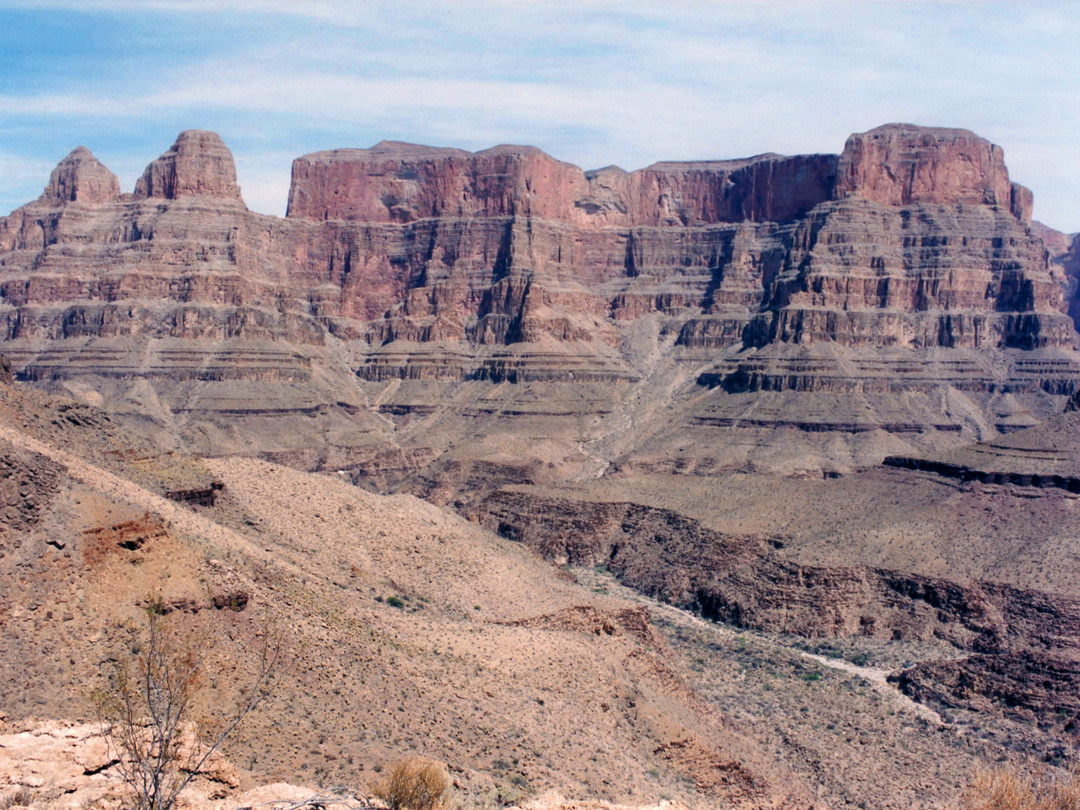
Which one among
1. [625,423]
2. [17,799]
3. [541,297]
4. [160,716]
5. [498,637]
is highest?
[541,297]

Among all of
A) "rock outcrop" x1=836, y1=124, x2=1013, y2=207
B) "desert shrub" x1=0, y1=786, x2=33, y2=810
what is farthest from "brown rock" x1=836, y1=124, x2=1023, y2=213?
"desert shrub" x1=0, y1=786, x2=33, y2=810

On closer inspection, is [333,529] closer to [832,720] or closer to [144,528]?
[144,528]

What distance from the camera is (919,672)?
5406 cm

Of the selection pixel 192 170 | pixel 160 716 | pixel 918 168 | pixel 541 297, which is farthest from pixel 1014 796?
pixel 192 170

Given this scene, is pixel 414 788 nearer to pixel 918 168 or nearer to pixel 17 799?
pixel 17 799

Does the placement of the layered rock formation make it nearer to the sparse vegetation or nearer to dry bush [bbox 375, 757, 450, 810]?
the sparse vegetation

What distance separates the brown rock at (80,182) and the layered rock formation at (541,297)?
413mm

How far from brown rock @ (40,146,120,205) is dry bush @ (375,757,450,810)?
157534 mm

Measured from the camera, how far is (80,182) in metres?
163

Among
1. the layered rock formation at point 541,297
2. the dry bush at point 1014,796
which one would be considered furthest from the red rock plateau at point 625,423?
the dry bush at point 1014,796

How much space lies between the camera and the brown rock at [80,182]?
537 feet

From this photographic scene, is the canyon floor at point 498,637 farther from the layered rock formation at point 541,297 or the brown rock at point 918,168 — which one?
the brown rock at point 918,168

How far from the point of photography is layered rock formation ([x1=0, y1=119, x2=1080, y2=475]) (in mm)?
132625

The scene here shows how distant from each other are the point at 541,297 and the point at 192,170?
54004 millimetres
